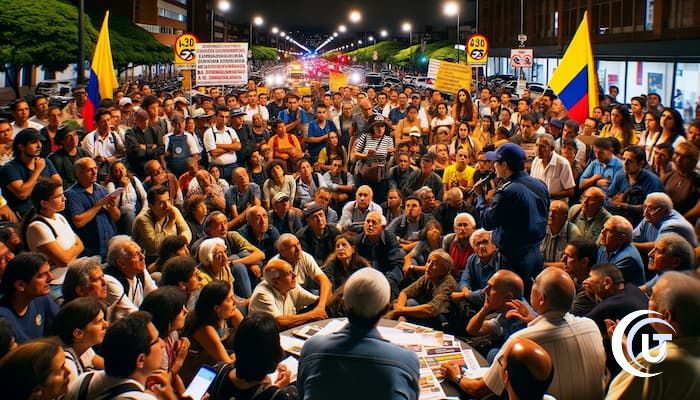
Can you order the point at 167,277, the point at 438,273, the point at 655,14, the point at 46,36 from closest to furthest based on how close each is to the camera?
the point at 167,277
the point at 438,273
the point at 46,36
the point at 655,14

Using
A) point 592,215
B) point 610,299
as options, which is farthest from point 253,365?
point 592,215

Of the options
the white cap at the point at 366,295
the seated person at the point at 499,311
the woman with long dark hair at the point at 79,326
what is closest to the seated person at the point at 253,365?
the white cap at the point at 366,295

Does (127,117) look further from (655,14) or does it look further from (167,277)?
(655,14)

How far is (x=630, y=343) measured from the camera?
474 centimetres

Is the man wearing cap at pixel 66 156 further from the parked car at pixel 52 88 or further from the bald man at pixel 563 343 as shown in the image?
the parked car at pixel 52 88

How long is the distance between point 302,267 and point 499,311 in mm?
2331

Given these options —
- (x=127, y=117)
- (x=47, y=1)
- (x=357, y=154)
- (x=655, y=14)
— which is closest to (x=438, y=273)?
(x=357, y=154)

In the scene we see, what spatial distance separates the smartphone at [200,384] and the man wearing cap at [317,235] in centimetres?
411

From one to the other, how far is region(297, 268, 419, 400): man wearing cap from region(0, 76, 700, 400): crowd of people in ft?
0.03

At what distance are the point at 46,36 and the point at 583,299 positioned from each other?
2613cm

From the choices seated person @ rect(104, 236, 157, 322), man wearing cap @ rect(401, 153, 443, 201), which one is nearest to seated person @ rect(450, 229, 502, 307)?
seated person @ rect(104, 236, 157, 322)

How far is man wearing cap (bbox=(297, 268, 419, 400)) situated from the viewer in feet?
12.2

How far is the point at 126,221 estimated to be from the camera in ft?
30.1

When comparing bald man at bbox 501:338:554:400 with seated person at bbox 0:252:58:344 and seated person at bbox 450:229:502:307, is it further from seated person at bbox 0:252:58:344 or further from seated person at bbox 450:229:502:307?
seated person at bbox 450:229:502:307
